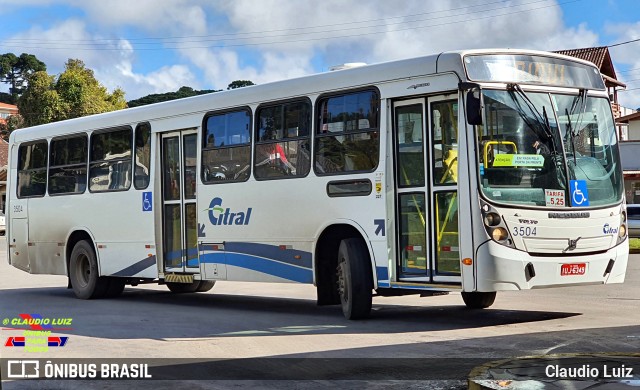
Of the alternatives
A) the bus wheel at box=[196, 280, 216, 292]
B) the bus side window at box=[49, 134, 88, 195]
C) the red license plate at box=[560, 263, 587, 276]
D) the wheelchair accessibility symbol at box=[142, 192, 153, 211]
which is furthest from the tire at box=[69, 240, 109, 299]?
the red license plate at box=[560, 263, 587, 276]

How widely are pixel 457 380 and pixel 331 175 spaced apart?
17.8 ft

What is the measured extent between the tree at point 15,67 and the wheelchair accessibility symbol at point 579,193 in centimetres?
14357

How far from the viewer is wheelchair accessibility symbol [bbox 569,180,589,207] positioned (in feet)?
39.9

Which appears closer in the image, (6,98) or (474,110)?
(474,110)

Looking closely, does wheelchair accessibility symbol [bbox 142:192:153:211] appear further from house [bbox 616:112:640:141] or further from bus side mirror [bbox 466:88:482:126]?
house [bbox 616:112:640:141]

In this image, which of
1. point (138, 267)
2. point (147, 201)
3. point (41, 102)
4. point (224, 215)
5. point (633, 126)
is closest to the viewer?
point (224, 215)

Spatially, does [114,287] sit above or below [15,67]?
below

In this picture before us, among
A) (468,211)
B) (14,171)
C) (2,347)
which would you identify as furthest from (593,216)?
(14,171)

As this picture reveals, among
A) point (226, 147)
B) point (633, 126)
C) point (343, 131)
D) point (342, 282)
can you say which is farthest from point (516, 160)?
point (633, 126)

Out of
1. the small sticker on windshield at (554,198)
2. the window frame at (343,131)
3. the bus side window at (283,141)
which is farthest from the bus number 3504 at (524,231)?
the bus side window at (283,141)

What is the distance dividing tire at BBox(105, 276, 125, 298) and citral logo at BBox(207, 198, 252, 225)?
3.63 metres

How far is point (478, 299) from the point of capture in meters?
14.7

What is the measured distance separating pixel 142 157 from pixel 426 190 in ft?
21.7

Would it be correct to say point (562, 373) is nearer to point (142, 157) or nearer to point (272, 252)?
point (272, 252)
